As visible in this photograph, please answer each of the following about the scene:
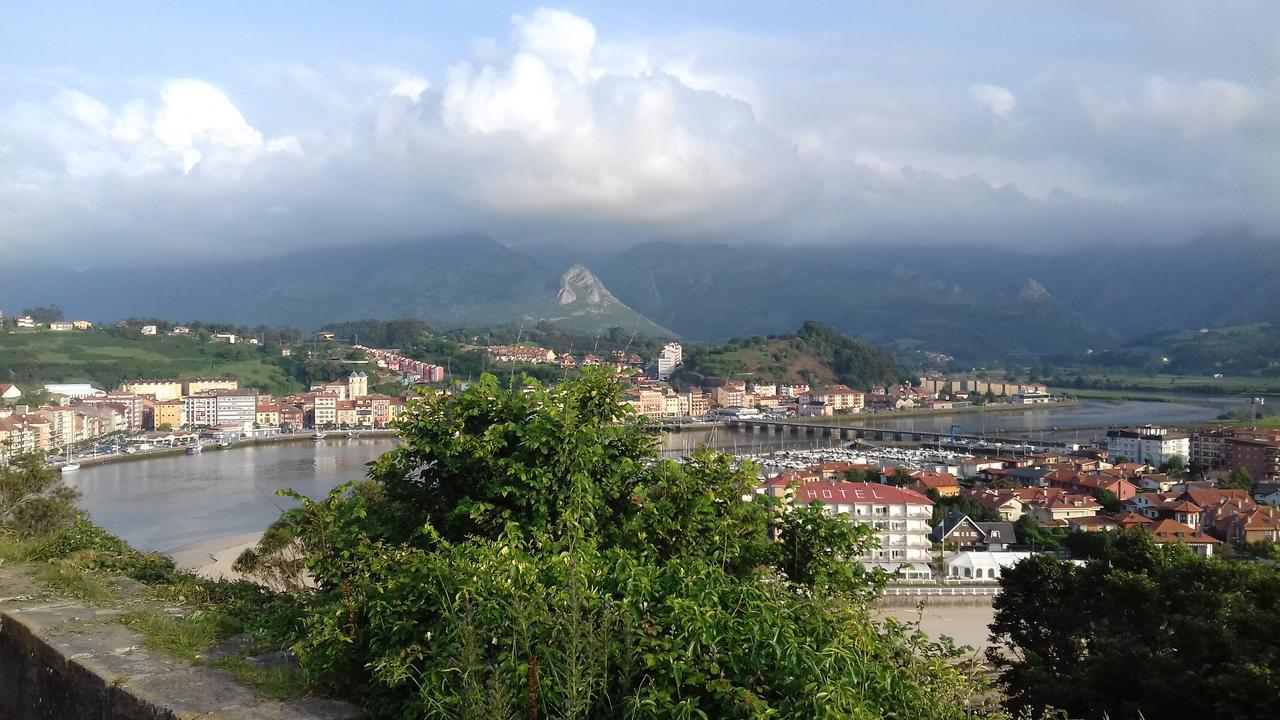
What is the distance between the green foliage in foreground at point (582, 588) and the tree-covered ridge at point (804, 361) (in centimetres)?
5549

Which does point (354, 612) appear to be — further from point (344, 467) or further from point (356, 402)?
point (356, 402)

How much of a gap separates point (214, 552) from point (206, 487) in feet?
34.7

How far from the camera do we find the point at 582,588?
189cm

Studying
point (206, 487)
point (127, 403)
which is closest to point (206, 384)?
point (127, 403)

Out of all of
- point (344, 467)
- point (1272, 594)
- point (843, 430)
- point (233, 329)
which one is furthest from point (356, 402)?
point (1272, 594)

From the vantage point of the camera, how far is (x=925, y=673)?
1.86 meters

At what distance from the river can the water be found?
2 centimetres

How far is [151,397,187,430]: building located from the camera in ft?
135

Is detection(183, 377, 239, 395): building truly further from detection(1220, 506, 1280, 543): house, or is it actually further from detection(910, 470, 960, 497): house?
detection(1220, 506, 1280, 543): house

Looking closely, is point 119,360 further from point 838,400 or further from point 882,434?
point 882,434

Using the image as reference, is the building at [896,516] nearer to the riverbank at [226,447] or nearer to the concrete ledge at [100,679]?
the concrete ledge at [100,679]

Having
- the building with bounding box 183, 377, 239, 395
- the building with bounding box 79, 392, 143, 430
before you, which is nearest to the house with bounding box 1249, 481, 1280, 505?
the building with bounding box 79, 392, 143, 430

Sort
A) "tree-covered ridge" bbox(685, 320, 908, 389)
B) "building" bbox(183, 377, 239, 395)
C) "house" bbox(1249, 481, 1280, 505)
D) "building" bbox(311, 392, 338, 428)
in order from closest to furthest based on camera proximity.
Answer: "house" bbox(1249, 481, 1280, 505) < "building" bbox(311, 392, 338, 428) < "building" bbox(183, 377, 239, 395) < "tree-covered ridge" bbox(685, 320, 908, 389)

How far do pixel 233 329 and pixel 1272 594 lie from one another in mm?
72417
